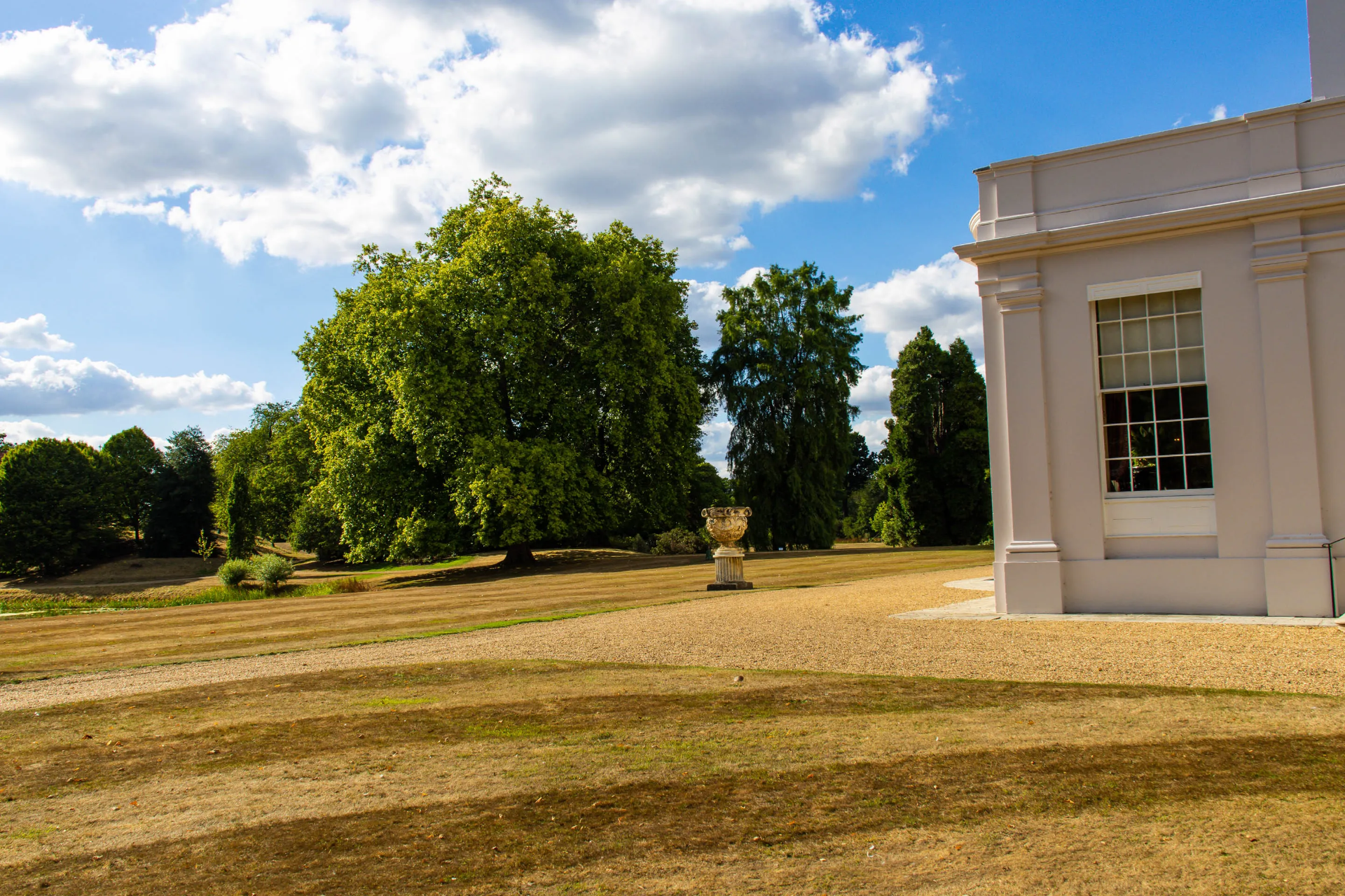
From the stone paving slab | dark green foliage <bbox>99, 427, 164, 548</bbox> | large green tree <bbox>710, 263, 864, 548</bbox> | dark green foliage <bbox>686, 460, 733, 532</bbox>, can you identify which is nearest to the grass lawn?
the stone paving slab

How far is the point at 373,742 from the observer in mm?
6316

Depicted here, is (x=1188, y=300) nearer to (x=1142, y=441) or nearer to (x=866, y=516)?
(x=1142, y=441)

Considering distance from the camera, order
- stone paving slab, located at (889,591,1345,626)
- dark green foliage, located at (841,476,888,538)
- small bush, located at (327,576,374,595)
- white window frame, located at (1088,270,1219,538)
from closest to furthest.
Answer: stone paving slab, located at (889,591,1345,626) → white window frame, located at (1088,270,1219,538) → small bush, located at (327,576,374,595) → dark green foliage, located at (841,476,888,538)

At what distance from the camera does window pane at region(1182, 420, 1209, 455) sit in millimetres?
11836

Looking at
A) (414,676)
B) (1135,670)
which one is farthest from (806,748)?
(414,676)

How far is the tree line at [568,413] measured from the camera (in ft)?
100

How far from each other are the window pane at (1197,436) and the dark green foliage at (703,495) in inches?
1302

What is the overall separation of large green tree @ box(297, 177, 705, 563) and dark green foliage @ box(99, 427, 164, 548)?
90.9 ft

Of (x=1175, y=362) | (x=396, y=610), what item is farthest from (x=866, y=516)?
(x=1175, y=362)

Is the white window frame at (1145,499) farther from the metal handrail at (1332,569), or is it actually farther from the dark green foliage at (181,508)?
the dark green foliage at (181,508)

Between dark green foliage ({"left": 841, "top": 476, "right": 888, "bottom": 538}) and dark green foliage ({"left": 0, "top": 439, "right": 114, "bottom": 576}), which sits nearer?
dark green foliage ({"left": 0, "top": 439, "right": 114, "bottom": 576})

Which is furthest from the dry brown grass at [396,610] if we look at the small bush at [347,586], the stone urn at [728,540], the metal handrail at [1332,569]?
the metal handrail at [1332,569]

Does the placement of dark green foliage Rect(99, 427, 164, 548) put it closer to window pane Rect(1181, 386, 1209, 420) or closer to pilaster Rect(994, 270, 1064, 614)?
pilaster Rect(994, 270, 1064, 614)

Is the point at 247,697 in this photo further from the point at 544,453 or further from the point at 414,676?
the point at 544,453
